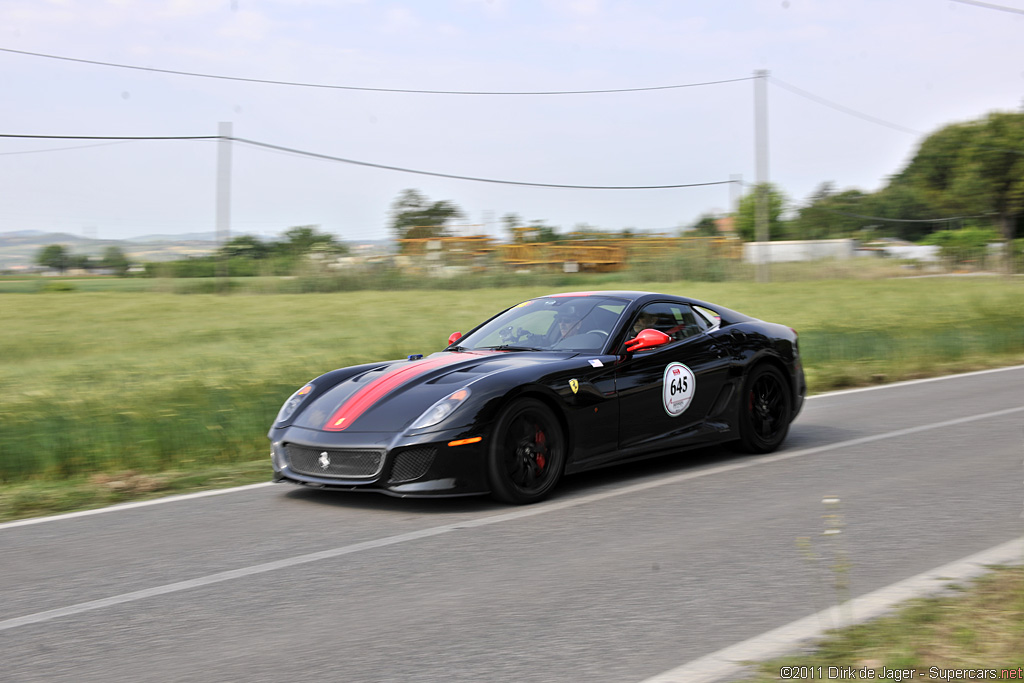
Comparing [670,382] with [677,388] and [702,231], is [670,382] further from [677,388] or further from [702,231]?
[702,231]

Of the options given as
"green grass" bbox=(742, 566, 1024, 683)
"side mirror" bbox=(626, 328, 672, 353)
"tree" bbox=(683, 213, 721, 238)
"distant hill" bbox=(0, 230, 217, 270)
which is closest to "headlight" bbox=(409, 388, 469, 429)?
"side mirror" bbox=(626, 328, 672, 353)

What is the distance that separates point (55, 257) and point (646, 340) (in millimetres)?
22535

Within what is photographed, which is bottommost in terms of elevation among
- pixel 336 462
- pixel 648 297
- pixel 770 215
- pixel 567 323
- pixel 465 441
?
pixel 336 462

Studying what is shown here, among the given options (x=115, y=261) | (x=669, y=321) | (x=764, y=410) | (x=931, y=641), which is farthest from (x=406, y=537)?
(x=115, y=261)

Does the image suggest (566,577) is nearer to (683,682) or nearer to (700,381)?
(683,682)

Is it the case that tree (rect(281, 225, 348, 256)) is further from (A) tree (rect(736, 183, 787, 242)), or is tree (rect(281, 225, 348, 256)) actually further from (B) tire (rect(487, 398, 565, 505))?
(A) tree (rect(736, 183, 787, 242))

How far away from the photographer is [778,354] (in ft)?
27.4

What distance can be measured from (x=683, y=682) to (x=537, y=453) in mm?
3066

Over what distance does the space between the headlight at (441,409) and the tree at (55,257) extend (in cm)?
2209

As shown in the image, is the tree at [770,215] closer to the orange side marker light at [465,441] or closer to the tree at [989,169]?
the tree at [989,169]

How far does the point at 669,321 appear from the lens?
7.75m

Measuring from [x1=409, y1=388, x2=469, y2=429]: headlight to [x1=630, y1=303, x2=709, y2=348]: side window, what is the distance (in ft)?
5.53

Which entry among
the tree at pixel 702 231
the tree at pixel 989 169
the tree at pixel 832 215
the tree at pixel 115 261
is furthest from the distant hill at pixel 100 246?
the tree at pixel 832 215

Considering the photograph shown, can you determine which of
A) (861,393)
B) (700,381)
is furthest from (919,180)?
(700,381)
